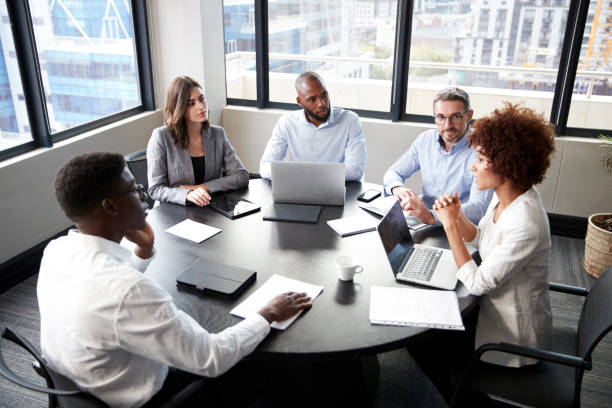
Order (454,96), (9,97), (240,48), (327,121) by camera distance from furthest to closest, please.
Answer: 1. (240,48)
2. (9,97)
3. (327,121)
4. (454,96)

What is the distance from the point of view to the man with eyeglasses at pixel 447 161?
2545 mm

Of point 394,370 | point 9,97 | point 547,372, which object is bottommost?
point 394,370

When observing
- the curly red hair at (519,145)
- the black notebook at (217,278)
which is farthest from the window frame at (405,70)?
the black notebook at (217,278)

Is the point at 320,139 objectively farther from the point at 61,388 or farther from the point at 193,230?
the point at 61,388

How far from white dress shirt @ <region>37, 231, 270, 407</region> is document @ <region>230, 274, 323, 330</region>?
8.2 inches

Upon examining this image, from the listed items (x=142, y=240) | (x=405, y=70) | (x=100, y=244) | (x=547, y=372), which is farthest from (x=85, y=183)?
(x=405, y=70)

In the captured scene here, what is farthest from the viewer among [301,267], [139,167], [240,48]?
[240,48]

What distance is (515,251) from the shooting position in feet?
5.47

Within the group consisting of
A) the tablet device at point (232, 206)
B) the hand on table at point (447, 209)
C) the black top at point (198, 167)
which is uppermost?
the hand on table at point (447, 209)

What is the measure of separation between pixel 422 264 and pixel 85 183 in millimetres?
1243

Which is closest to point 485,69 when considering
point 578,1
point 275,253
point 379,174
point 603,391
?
point 578,1

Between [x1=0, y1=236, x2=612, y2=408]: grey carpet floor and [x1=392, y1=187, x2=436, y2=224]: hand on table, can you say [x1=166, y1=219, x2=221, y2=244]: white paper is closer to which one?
[x1=392, y1=187, x2=436, y2=224]: hand on table

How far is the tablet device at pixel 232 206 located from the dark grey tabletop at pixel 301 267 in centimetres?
4

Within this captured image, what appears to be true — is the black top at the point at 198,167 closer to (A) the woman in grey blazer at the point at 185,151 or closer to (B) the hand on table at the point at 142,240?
(A) the woman in grey blazer at the point at 185,151
